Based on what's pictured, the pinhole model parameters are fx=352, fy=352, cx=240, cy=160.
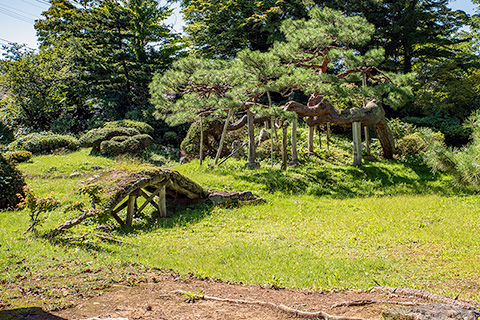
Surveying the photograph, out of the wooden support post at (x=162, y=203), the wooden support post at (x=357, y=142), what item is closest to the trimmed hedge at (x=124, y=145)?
the wooden support post at (x=162, y=203)

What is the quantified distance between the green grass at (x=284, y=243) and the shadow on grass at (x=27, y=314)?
225 millimetres

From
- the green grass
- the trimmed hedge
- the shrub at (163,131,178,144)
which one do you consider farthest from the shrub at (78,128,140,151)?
the green grass

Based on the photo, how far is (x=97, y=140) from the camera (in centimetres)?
1805

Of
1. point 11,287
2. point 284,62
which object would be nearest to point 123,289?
point 11,287

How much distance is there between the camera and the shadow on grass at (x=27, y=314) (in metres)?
3.37

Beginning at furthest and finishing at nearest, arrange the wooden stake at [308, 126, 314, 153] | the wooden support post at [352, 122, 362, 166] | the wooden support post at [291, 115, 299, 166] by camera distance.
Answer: the wooden stake at [308, 126, 314, 153] < the wooden support post at [352, 122, 362, 166] < the wooden support post at [291, 115, 299, 166]

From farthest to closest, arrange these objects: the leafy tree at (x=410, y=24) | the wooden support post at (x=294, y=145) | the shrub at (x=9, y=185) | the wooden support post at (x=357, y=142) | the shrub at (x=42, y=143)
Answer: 1. the leafy tree at (x=410, y=24)
2. the shrub at (x=42, y=143)
3. the wooden support post at (x=357, y=142)
4. the wooden support post at (x=294, y=145)
5. the shrub at (x=9, y=185)

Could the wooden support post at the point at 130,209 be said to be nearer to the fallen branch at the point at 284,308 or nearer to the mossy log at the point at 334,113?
the fallen branch at the point at 284,308

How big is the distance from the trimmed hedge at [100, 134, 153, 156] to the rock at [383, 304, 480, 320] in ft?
53.7

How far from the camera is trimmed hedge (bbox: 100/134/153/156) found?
57.7ft

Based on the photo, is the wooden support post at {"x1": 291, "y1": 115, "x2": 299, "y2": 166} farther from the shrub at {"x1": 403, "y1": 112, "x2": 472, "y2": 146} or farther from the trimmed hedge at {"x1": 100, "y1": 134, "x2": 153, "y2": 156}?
the shrub at {"x1": 403, "y1": 112, "x2": 472, "y2": 146}

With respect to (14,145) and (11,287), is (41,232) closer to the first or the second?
(11,287)

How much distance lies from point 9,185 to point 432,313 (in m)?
9.22

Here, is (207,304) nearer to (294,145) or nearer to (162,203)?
(162,203)
